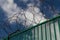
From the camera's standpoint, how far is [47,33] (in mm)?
4484

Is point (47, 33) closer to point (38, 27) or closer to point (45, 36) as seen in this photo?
point (45, 36)

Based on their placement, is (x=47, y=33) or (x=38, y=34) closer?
(x=47, y=33)

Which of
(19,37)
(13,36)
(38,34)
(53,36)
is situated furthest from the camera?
(13,36)

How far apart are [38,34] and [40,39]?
17cm

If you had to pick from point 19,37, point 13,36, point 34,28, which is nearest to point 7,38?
point 13,36

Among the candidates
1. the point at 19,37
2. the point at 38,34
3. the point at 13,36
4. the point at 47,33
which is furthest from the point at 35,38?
the point at 13,36

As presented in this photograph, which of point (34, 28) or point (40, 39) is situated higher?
point (34, 28)

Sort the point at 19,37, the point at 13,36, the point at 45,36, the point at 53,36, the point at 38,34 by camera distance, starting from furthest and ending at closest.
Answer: the point at 13,36
the point at 19,37
the point at 38,34
the point at 45,36
the point at 53,36

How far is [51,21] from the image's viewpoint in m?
4.39

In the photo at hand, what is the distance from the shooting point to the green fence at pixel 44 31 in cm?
423

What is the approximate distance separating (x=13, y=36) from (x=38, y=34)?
1.52 metres

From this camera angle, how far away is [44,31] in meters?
4.62

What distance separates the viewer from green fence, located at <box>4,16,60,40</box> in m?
4.23

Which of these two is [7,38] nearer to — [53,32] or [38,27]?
[38,27]
